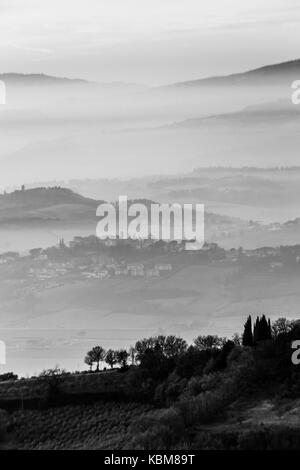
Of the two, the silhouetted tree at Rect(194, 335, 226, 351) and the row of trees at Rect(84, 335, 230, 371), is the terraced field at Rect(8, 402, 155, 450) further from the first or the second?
the silhouetted tree at Rect(194, 335, 226, 351)

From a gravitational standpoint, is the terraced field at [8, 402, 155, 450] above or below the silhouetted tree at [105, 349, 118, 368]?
below

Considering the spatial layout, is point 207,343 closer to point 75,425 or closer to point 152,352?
point 152,352

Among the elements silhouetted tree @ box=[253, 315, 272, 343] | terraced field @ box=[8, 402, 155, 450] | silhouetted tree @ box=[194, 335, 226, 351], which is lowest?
terraced field @ box=[8, 402, 155, 450]

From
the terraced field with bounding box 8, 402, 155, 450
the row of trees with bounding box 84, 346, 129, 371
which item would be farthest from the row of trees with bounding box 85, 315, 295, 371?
the terraced field with bounding box 8, 402, 155, 450

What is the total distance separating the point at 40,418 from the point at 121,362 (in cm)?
1520

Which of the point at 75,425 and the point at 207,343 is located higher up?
the point at 207,343

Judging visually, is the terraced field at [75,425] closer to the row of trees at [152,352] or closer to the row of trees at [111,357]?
the row of trees at [152,352]

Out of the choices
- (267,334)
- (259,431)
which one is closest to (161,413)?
(259,431)

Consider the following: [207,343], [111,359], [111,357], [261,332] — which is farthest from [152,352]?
[207,343]

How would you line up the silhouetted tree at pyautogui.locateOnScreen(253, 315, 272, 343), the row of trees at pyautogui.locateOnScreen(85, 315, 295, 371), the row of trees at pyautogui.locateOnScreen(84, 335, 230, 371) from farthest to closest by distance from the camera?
the row of trees at pyautogui.locateOnScreen(84, 335, 230, 371), the row of trees at pyautogui.locateOnScreen(85, 315, 295, 371), the silhouetted tree at pyautogui.locateOnScreen(253, 315, 272, 343)

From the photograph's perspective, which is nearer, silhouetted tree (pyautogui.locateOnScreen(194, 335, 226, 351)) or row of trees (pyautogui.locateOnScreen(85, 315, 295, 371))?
row of trees (pyautogui.locateOnScreen(85, 315, 295, 371))

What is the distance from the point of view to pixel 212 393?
274 feet

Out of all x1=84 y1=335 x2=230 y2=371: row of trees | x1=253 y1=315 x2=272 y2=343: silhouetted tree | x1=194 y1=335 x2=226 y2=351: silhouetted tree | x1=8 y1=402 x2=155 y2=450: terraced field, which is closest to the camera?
x1=8 y1=402 x2=155 y2=450: terraced field
